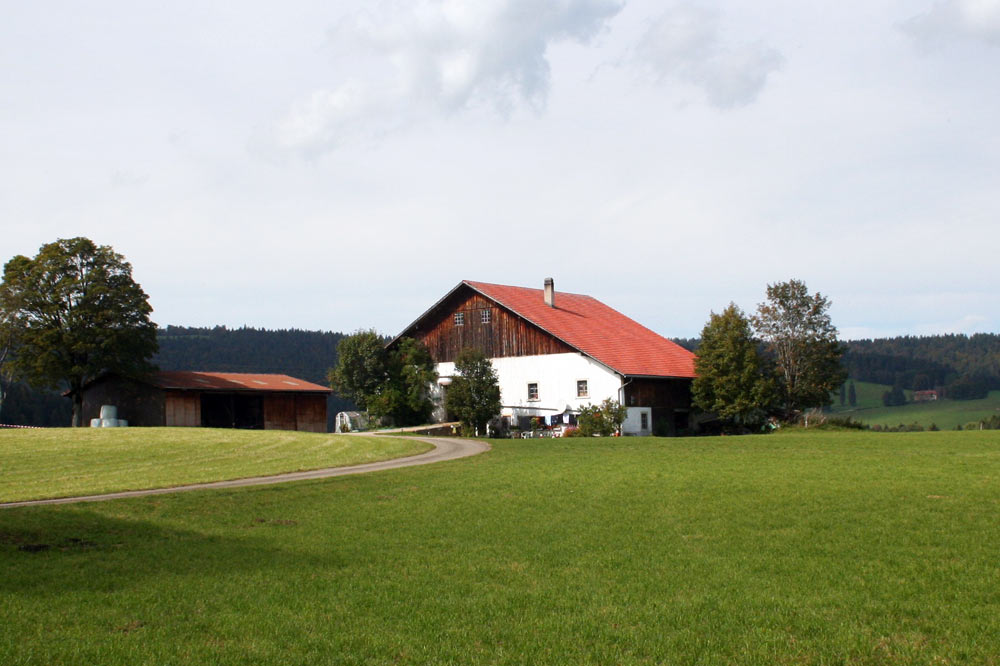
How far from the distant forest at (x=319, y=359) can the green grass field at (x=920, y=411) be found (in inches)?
128

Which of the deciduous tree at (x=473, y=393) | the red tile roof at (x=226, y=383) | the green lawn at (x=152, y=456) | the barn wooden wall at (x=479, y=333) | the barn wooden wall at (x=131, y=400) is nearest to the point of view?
the green lawn at (x=152, y=456)

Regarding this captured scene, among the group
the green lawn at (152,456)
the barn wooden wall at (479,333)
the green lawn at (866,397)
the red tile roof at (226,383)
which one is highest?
the barn wooden wall at (479,333)

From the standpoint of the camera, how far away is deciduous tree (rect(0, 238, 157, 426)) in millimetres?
55031

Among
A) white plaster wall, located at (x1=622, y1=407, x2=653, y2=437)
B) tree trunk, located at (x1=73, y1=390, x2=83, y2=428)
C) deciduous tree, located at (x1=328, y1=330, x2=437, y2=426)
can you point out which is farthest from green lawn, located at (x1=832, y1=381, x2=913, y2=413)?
tree trunk, located at (x1=73, y1=390, x2=83, y2=428)

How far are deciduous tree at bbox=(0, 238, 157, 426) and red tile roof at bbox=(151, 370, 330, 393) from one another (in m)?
1.80

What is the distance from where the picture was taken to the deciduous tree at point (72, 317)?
181ft

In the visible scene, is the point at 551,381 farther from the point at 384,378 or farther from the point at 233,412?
the point at 233,412

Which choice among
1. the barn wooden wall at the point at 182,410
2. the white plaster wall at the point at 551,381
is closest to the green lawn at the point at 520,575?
the white plaster wall at the point at 551,381

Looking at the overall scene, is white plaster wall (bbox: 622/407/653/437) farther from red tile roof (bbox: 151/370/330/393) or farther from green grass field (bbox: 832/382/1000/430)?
green grass field (bbox: 832/382/1000/430)

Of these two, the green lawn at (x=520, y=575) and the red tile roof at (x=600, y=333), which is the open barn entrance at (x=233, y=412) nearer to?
the red tile roof at (x=600, y=333)

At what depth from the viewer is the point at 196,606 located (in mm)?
9508

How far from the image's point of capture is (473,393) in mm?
51031

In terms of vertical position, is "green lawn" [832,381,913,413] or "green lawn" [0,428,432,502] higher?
"green lawn" [832,381,913,413]

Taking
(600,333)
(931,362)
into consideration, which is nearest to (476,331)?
(600,333)
